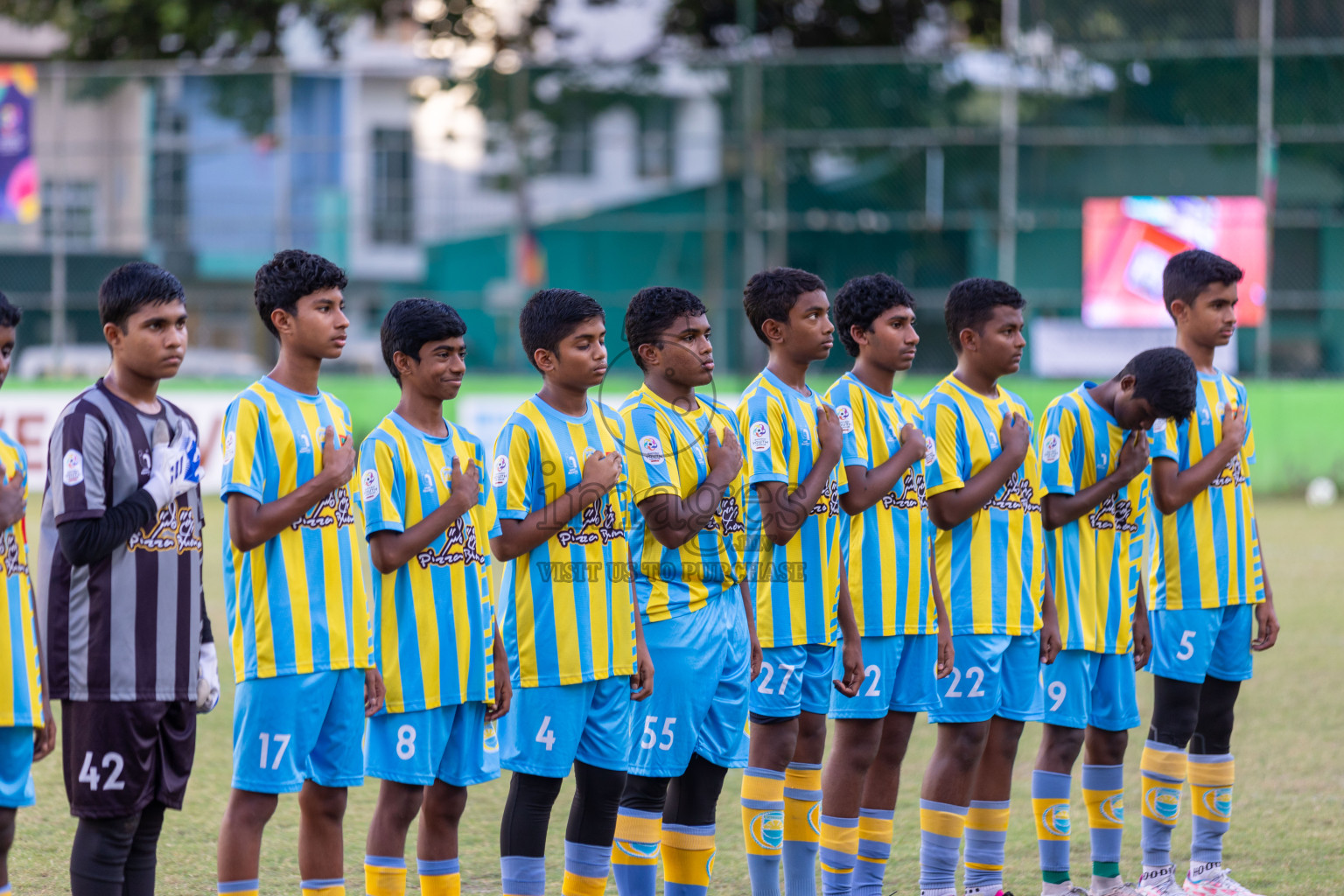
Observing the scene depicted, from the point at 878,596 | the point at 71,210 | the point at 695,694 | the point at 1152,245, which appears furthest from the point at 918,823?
the point at 71,210

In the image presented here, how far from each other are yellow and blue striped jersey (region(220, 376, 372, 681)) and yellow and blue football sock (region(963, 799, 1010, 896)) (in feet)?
7.35

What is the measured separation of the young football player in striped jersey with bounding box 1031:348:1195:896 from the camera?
212 inches

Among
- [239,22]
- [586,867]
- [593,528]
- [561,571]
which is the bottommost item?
[586,867]

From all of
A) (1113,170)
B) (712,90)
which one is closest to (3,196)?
(712,90)

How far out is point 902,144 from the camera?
21.0 metres

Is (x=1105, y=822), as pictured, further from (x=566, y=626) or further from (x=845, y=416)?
(x=566, y=626)

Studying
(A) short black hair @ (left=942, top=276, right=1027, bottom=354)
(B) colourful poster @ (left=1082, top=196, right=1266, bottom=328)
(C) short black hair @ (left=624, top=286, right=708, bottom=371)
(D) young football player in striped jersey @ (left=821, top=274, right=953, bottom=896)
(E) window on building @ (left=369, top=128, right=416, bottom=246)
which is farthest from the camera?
(E) window on building @ (left=369, top=128, right=416, bottom=246)

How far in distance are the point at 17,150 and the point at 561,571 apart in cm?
1954

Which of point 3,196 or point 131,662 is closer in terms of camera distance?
point 131,662

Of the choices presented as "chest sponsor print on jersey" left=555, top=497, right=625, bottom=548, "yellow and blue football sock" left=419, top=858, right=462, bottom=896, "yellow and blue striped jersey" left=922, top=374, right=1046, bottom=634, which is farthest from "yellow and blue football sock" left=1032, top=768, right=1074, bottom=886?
"yellow and blue football sock" left=419, top=858, right=462, bottom=896

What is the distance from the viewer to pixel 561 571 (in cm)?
466

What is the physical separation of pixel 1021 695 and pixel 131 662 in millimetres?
2968

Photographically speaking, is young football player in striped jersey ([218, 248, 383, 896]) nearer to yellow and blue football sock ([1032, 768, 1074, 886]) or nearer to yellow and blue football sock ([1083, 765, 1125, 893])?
yellow and blue football sock ([1032, 768, 1074, 886])

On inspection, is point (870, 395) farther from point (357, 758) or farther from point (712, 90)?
point (712, 90)
